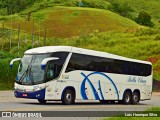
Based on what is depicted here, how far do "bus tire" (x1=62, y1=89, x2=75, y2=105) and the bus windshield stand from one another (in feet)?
6.06

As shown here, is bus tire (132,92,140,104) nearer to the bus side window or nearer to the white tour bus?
the white tour bus

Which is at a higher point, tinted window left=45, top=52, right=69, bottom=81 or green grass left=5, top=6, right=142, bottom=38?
tinted window left=45, top=52, right=69, bottom=81

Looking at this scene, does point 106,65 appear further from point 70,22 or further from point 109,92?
point 70,22

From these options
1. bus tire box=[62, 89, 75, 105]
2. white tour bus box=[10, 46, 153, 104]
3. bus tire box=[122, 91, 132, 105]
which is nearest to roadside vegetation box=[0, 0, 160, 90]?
bus tire box=[122, 91, 132, 105]

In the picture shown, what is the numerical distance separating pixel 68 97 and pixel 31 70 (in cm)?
265

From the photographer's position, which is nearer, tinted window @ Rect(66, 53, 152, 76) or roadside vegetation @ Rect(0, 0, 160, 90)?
tinted window @ Rect(66, 53, 152, 76)

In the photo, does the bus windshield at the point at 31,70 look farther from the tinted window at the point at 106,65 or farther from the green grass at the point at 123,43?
the green grass at the point at 123,43

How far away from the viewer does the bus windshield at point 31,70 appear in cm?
2372

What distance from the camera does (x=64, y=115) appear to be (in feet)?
57.7

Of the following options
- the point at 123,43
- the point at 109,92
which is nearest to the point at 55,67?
the point at 109,92

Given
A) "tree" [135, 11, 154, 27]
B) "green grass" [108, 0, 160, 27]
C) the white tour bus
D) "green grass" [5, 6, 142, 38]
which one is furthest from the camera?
"green grass" [108, 0, 160, 27]

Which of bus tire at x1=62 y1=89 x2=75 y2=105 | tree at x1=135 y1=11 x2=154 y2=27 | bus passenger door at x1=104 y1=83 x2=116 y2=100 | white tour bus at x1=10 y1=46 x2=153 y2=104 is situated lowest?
tree at x1=135 y1=11 x2=154 y2=27

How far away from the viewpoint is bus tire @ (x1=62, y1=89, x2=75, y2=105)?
24.6 meters

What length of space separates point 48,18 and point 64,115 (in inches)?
3179
